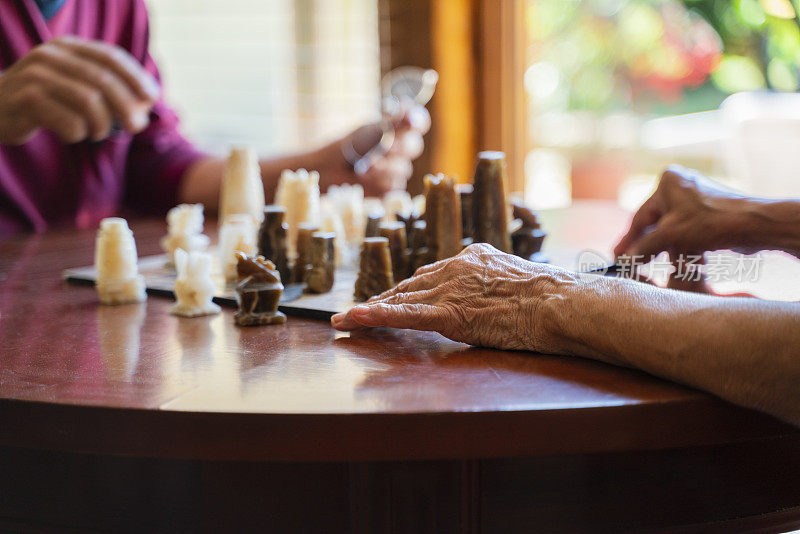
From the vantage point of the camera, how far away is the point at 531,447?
100 cm

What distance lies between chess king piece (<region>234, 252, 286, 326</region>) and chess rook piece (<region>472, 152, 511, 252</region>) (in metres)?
0.51

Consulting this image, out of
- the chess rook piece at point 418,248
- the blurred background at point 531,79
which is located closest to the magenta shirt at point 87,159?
the blurred background at point 531,79

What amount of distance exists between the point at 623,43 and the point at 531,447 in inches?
260

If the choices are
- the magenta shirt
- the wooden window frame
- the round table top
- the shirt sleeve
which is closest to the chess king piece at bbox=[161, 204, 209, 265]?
the round table top

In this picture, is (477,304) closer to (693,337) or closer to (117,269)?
(693,337)

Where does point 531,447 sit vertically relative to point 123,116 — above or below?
below

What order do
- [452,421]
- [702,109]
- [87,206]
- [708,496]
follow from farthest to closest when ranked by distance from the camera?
[702,109] < [87,206] < [708,496] < [452,421]

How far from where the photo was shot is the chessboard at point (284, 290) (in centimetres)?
152

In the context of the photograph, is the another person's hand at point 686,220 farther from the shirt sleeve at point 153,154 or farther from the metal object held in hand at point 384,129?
the shirt sleeve at point 153,154

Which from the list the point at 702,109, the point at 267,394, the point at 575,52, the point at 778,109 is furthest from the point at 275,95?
the point at 267,394

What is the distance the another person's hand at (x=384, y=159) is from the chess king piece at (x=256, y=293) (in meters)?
1.23

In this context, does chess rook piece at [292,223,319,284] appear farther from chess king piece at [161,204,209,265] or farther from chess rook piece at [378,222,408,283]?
chess king piece at [161,204,209,265]

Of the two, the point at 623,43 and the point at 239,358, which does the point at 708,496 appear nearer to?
the point at 239,358

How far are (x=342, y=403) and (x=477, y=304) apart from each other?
1.12ft
